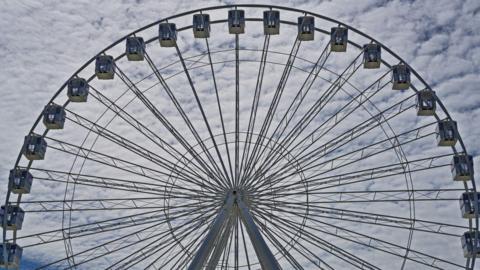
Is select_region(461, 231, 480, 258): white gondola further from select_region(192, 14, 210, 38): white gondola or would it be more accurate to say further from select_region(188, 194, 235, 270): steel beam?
select_region(192, 14, 210, 38): white gondola

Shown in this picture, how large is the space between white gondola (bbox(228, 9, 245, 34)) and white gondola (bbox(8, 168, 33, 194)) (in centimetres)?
1083

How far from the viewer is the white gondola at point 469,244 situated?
97.5ft

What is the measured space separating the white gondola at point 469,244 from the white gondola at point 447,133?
3920mm

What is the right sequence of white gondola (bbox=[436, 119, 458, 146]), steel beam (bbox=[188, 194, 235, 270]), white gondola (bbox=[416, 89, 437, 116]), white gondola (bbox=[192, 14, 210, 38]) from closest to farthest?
1. steel beam (bbox=[188, 194, 235, 270])
2. white gondola (bbox=[436, 119, 458, 146])
3. white gondola (bbox=[416, 89, 437, 116])
4. white gondola (bbox=[192, 14, 210, 38])

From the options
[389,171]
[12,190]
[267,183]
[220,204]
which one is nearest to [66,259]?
[12,190]

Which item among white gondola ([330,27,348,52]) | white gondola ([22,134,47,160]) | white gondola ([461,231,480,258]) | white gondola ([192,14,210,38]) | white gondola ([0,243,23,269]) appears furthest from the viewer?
white gondola ([192,14,210,38])

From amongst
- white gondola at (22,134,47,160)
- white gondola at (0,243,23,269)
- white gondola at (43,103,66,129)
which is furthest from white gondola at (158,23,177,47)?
white gondola at (0,243,23,269)

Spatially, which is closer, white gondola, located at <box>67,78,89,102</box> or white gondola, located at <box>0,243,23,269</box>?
white gondola, located at <box>0,243,23,269</box>

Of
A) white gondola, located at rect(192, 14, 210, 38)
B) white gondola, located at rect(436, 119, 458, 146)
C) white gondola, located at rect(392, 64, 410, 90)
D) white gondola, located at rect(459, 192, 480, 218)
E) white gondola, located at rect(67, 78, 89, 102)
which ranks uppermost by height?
white gondola, located at rect(192, 14, 210, 38)

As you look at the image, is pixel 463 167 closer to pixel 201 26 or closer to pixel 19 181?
pixel 201 26

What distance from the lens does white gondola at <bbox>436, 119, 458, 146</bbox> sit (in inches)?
1232

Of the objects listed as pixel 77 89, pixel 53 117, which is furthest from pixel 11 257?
pixel 77 89

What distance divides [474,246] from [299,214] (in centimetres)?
737

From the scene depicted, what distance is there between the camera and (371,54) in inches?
1251
